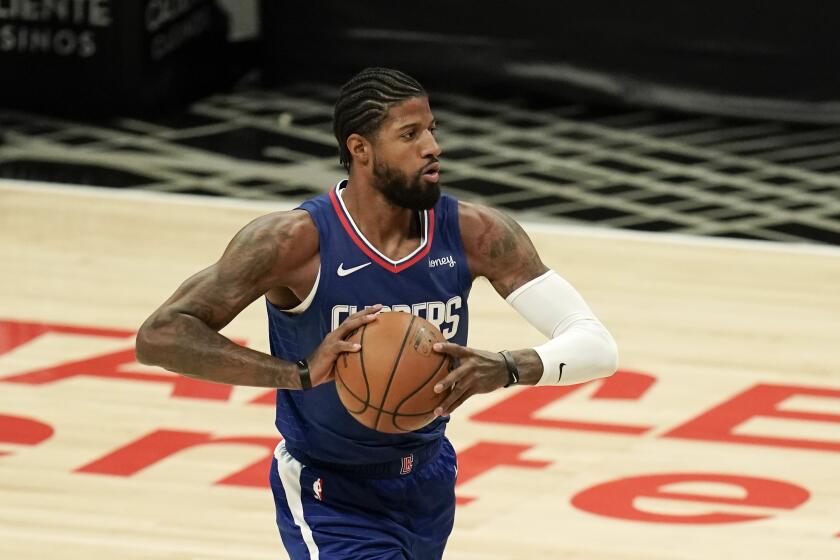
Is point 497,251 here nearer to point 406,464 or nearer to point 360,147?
point 360,147

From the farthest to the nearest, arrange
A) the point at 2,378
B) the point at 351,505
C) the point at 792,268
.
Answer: the point at 792,268 < the point at 2,378 < the point at 351,505

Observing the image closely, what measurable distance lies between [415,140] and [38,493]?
3082mm

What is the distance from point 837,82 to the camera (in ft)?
41.0

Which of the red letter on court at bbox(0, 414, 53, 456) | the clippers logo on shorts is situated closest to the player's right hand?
the clippers logo on shorts

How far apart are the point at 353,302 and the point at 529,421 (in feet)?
10.8

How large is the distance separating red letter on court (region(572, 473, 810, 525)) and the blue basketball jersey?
221cm

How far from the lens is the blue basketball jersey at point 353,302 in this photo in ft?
14.9

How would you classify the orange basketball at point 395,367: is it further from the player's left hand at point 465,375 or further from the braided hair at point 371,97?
the braided hair at point 371,97

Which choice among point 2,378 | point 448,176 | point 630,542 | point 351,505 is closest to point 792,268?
point 448,176

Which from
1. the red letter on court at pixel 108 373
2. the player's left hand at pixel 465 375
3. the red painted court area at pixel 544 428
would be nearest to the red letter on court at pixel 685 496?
the red painted court area at pixel 544 428

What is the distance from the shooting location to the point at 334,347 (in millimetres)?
4305

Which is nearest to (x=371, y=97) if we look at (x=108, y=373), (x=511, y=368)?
Answer: (x=511, y=368)

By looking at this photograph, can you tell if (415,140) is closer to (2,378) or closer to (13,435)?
(13,435)

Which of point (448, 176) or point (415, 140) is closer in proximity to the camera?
point (415, 140)
